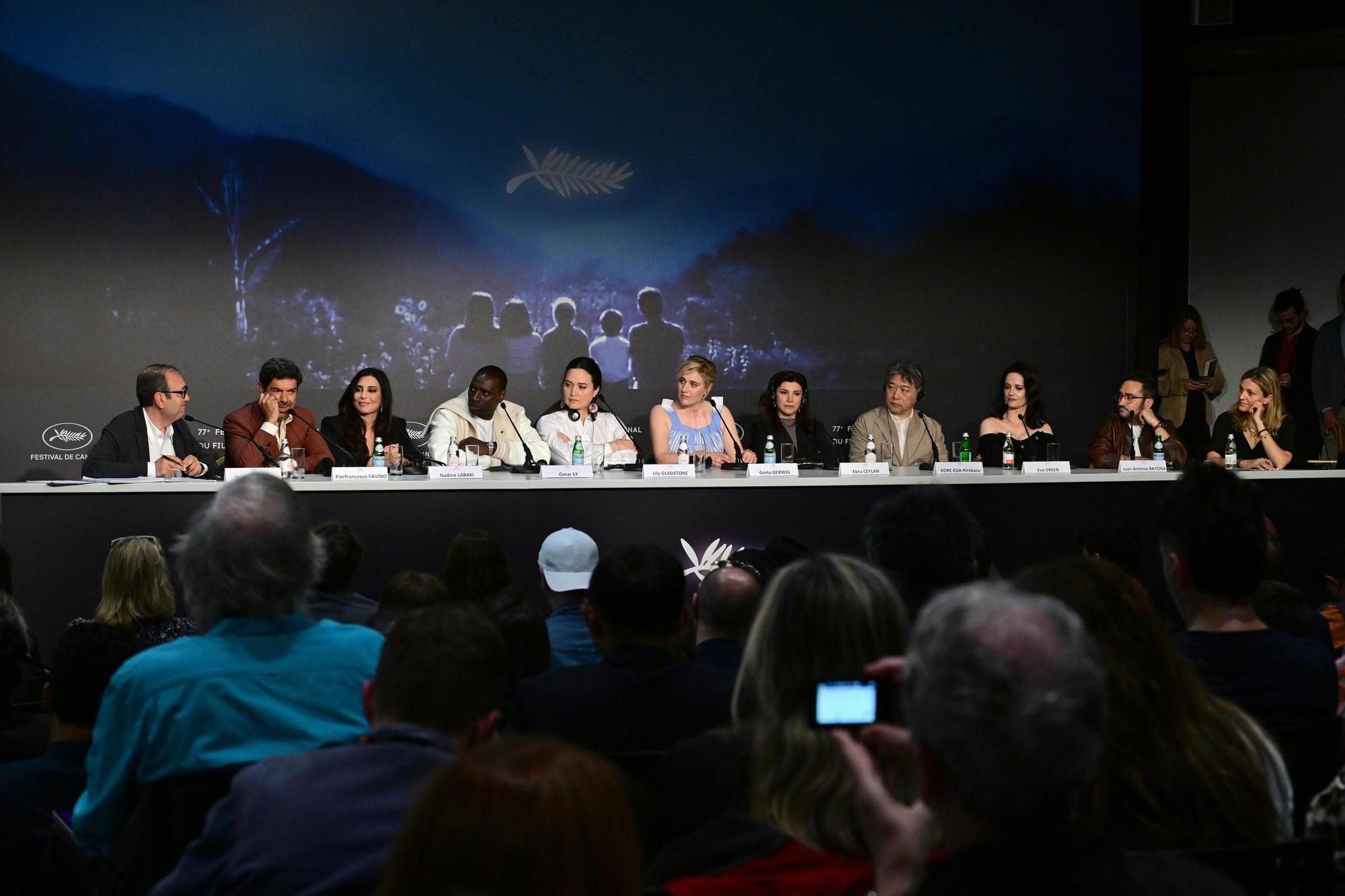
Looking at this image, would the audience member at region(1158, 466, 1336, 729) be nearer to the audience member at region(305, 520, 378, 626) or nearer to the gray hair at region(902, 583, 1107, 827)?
the gray hair at region(902, 583, 1107, 827)

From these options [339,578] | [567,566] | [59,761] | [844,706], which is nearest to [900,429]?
[567,566]

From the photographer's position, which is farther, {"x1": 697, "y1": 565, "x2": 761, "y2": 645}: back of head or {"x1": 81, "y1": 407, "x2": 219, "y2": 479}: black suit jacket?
{"x1": 81, "y1": 407, "x2": 219, "y2": 479}: black suit jacket

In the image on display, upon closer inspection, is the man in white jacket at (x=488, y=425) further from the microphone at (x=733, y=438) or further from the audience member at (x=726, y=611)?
the audience member at (x=726, y=611)

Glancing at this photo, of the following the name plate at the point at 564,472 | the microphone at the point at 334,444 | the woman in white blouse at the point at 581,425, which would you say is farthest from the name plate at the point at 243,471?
the woman in white blouse at the point at 581,425

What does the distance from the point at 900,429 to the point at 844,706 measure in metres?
5.06

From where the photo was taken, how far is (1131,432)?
19.7 ft

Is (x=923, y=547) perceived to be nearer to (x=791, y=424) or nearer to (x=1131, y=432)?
(x=791, y=424)

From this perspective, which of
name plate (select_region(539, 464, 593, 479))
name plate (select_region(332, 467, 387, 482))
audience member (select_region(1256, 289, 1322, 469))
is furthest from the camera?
audience member (select_region(1256, 289, 1322, 469))

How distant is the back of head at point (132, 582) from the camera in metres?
3.12

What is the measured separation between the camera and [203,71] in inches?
273

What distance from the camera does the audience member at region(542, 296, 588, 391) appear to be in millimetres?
7500

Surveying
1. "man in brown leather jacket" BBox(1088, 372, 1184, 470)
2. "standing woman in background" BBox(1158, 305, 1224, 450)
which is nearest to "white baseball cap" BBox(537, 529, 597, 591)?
"man in brown leather jacket" BBox(1088, 372, 1184, 470)

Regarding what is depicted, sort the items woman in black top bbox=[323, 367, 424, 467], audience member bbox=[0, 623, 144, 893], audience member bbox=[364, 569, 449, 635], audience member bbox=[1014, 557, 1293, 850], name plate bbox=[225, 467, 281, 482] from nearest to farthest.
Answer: audience member bbox=[1014, 557, 1293, 850], audience member bbox=[0, 623, 144, 893], audience member bbox=[364, 569, 449, 635], name plate bbox=[225, 467, 281, 482], woman in black top bbox=[323, 367, 424, 467]

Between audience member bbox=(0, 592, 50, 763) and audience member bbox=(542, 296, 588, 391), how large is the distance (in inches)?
208
